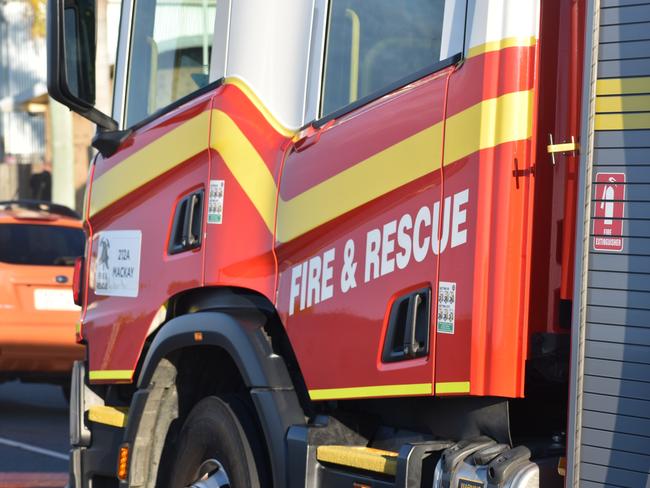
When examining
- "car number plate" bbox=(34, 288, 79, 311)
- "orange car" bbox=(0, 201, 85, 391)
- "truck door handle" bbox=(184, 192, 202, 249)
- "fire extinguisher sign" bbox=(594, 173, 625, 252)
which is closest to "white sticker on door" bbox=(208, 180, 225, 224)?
"truck door handle" bbox=(184, 192, 202, 249)

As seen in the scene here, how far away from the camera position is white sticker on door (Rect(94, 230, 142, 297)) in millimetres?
5168

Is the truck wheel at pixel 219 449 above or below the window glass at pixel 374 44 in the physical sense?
below

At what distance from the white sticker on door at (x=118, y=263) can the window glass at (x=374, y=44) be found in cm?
115

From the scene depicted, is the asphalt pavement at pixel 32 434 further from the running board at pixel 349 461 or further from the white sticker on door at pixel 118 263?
the running board at pixel 349 461

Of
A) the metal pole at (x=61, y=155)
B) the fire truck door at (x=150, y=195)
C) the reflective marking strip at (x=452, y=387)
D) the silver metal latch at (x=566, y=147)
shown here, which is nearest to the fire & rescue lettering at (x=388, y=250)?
the silver metal latch at (x=566, y=147)

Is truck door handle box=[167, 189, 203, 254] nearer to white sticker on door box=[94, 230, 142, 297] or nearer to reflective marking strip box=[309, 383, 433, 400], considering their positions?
white sticker on door box=[94, 230, 142, 297]

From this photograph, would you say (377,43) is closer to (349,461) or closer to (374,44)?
(374,44)

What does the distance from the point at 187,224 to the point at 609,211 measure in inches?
76.8

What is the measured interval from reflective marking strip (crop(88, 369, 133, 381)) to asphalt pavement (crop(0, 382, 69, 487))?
2.94 meters

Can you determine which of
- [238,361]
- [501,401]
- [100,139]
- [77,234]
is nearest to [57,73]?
[100,139]

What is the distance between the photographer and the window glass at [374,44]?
407cm

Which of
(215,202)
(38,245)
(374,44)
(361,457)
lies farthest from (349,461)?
(38,245)

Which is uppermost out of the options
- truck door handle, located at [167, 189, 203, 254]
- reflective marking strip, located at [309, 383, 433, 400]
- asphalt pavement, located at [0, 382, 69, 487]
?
truck door handle, located at [167, 189, 203, 254]

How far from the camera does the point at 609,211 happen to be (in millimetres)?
3367
